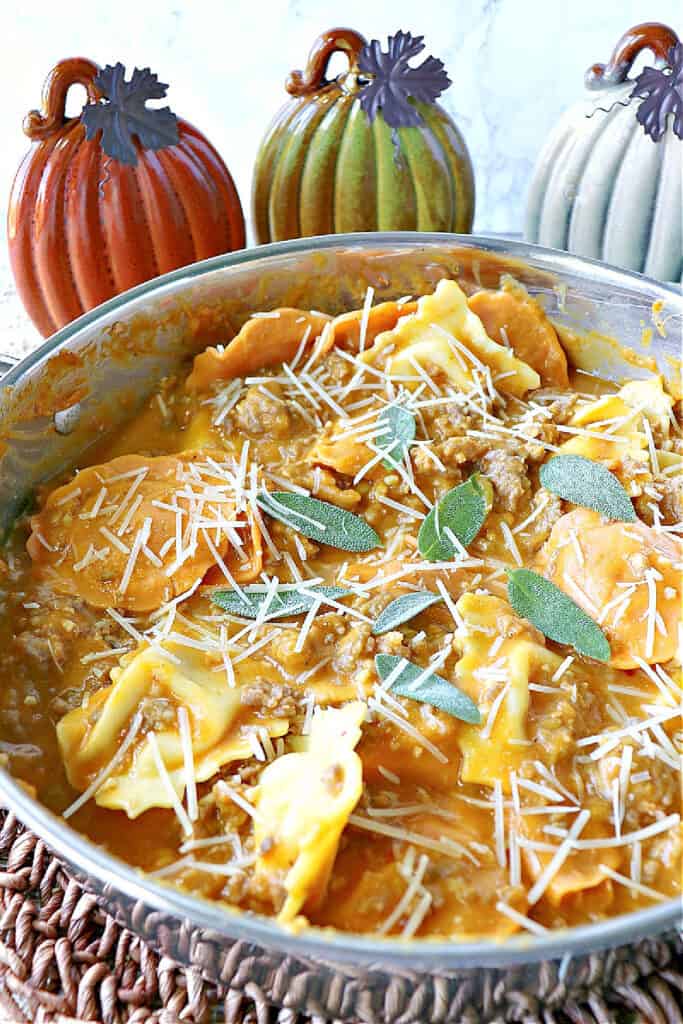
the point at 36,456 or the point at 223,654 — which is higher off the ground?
the point at 36,456

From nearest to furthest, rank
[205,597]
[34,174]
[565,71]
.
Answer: [205,597] < [34,174] < [565,71]

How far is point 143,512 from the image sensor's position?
2.81 m

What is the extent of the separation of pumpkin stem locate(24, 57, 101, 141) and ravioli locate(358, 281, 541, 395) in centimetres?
120

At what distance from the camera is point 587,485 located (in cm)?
287

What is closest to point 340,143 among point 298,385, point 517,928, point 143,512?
point 298,385

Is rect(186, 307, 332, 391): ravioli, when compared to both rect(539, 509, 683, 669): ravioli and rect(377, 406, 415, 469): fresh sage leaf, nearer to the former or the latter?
rect(377, 406, 415, 469): fresh sage leaf

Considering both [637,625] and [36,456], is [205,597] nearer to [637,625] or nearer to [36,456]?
[36,456]

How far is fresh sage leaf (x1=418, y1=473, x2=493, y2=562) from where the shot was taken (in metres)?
2.73

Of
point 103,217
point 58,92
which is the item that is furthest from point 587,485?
point 58,92

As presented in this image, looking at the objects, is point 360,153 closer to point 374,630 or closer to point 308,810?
point 374,630

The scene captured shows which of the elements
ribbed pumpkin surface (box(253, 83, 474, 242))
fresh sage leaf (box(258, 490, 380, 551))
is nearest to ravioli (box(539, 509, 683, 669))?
fresh sage leaf (box(258, 490, 380, 551))

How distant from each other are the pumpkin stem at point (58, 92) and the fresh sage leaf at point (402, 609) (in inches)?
76.5

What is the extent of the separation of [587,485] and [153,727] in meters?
1.30

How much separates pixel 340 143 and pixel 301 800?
2.37 m
